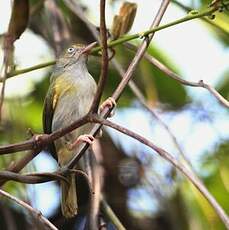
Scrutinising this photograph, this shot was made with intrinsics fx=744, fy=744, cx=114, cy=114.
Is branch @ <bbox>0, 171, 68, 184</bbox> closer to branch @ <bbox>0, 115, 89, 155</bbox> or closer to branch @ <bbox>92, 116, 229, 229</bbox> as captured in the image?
branch @ <bbox>0, 115, 89, 155</bbox>

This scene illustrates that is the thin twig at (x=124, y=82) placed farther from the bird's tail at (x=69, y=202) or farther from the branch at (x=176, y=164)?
the bird's tail at (x=69, y=202)

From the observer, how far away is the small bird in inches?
128

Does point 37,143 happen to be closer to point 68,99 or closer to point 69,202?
point 69,202

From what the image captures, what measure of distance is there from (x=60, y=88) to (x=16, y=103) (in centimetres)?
33

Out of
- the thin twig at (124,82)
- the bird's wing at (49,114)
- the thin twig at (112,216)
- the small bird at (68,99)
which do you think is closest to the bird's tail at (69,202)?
the small bird at (68,99)

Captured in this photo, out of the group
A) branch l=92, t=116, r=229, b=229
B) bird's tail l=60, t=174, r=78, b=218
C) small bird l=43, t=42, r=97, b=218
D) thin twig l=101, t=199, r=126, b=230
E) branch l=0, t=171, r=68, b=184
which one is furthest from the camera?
small bird l=43, t=42, r=97, b=218

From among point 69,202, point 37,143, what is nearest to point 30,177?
point 37,143

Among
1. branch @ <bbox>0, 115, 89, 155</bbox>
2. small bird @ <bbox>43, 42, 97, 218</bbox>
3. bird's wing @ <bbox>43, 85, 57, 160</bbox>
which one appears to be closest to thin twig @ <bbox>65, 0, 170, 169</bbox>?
branch @ <bbox>0, 115, 89, 155</bbox>

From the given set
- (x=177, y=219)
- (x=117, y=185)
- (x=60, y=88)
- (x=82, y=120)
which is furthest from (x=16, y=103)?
(x=82, y=120)

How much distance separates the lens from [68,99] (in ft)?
11.2

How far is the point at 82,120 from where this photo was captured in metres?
1.99

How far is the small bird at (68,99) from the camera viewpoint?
3246 millimetres

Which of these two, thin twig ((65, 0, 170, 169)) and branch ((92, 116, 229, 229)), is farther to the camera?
thin twig ((65, 0, 170, 169))

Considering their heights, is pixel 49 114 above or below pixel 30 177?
above
